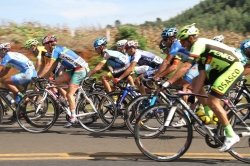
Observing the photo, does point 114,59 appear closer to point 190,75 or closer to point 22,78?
point 190,75

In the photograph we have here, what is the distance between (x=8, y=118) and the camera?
977 cm

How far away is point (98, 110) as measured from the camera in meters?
9.57

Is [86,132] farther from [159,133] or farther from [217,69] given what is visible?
[217,69]

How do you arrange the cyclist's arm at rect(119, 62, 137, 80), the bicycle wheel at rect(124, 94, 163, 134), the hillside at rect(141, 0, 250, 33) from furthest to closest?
the hillside at rect(141, 0, 250, 33) → the cyclist's arm at rect(119, 62, 137, 80) → the bicycle wheel at rect(124, 94, 163, 134)

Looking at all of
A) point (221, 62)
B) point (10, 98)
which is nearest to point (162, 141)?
point (221, 62)

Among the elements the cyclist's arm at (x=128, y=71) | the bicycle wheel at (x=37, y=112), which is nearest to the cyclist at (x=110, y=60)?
the cyclist's arm at (x=128, y=71)

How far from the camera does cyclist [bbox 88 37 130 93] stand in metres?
10.2

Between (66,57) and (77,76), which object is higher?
(66,57)

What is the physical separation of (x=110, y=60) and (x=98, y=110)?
1376mm

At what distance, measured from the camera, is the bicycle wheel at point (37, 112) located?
9.28 m

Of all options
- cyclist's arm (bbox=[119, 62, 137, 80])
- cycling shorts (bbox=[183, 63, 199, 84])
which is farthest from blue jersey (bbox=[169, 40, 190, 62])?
cyclist's arm (bbox=[119, 62, 137, 80])

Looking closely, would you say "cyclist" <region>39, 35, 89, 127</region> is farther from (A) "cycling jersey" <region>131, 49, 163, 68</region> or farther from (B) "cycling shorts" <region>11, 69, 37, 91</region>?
(A) "cycling jersey" <region>131, 49, 163, 68</region>

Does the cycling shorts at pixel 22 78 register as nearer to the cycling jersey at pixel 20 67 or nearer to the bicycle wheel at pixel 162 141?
the cycling jersey at pixel 20 67

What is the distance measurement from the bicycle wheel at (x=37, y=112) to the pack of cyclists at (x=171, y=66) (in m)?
0.38
